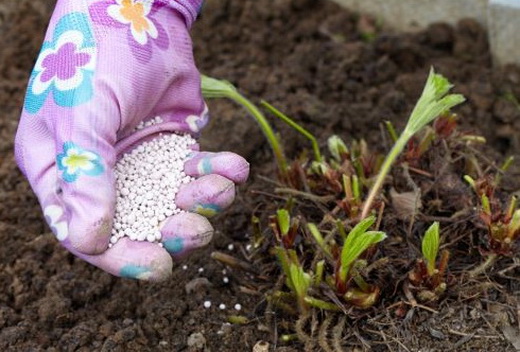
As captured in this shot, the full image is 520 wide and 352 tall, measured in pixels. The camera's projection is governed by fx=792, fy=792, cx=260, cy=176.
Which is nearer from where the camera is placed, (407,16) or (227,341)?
(227,341)

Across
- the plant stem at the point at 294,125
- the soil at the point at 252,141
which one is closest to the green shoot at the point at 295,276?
the soil at the point at 252,141

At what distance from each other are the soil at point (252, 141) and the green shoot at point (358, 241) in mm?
161

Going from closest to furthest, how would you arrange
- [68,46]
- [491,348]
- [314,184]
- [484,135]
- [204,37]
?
[68,46] < [491,348] < [314,184] < [484,135] < [204,37]

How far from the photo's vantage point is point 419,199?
1.65 m

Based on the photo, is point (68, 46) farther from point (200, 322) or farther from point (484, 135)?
point (484, 135)

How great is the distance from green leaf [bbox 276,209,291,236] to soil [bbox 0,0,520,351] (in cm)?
18

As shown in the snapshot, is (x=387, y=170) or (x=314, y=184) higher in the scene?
(x=387, y=170)

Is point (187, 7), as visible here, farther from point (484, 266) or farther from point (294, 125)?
point (484, 266)

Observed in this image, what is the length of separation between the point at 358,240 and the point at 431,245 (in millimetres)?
147

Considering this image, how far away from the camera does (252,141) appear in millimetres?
2025

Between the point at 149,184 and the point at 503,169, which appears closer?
the point at 149,184

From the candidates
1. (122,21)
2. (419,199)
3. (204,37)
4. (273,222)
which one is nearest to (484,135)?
(419,199)

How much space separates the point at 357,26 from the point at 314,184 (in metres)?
0.95

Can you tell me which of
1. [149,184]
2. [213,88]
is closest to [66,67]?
[149,184]
